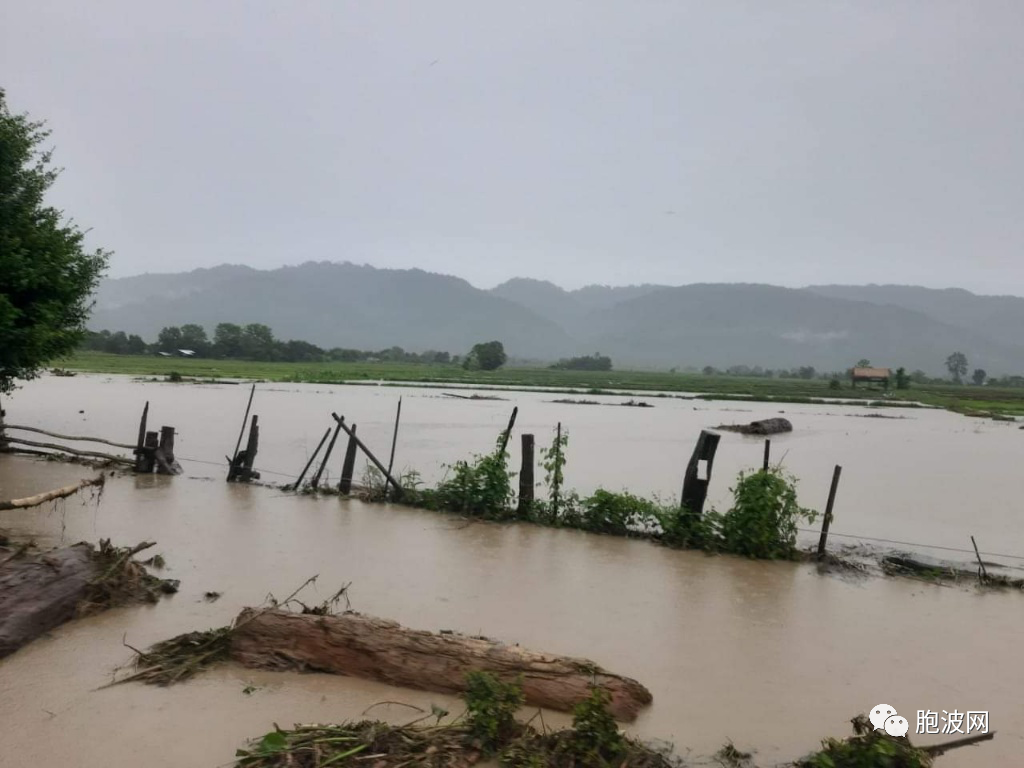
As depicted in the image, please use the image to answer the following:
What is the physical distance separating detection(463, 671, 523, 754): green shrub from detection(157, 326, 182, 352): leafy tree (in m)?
75.8

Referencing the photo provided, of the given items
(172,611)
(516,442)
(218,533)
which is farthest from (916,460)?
(172,611)

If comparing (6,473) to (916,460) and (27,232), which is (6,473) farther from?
(916,460)

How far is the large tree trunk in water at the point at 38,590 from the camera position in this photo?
5.04 meters

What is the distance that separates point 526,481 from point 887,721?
6243 millimetres

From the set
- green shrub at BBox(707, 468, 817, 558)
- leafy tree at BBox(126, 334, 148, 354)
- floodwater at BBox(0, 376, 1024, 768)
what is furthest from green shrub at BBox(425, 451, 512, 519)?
leafy tree at BBox(126, 334, 148, 354)

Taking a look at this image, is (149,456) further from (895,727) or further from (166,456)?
(895,727)

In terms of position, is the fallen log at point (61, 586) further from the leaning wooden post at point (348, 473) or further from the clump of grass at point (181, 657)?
the leaning wooden post at point (348, 473)

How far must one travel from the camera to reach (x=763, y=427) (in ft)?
82.7

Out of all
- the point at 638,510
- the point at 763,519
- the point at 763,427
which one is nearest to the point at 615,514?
the point at 638,510

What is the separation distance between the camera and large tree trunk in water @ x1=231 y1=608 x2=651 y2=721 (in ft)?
14.8

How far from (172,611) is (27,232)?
346 inches

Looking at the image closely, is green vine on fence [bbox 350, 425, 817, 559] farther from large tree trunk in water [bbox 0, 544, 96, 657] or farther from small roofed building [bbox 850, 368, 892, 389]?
small roofed building [bbox 850, 368, 892, 389]

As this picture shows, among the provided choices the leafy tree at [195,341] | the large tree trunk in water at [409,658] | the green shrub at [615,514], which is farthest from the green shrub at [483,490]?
the leafy tree at [195,341]

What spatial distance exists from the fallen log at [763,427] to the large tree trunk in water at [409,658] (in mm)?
21650
